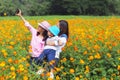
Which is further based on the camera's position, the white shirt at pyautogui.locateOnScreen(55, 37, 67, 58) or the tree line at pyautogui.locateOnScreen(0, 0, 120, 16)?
the tree line at pyautogui.locateOnScreen(0, 0, 120, 16)

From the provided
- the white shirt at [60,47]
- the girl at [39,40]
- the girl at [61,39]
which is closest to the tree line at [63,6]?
the girl at [39,40]

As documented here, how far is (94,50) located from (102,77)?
407 millimetres

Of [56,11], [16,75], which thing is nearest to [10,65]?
[16,75]

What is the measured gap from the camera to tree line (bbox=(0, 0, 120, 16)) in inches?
1721

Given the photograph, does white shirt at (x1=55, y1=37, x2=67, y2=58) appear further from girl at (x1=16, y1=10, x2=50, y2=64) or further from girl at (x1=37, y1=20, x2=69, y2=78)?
girl at (x1=16, y1=10, x2=50, y2=64)

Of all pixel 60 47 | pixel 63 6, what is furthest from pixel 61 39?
pixel 63 6

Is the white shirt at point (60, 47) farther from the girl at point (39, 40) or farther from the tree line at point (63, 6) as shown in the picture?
the tree line at point (63, 6)

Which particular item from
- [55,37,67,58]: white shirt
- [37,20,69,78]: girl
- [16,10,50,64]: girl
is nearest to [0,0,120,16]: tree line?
[16,10,50,64]: girl

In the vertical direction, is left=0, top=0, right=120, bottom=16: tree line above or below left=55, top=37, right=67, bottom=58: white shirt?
below

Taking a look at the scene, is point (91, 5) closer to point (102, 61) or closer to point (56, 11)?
point (56, 11)

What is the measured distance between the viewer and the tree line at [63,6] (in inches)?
1721

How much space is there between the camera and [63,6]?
46938mm

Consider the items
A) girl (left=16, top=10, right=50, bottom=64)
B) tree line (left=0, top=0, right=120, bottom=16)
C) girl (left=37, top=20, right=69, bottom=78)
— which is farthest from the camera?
tree line (left=0, top=0, right=120, bottom=16)

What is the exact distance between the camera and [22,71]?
477 cm
